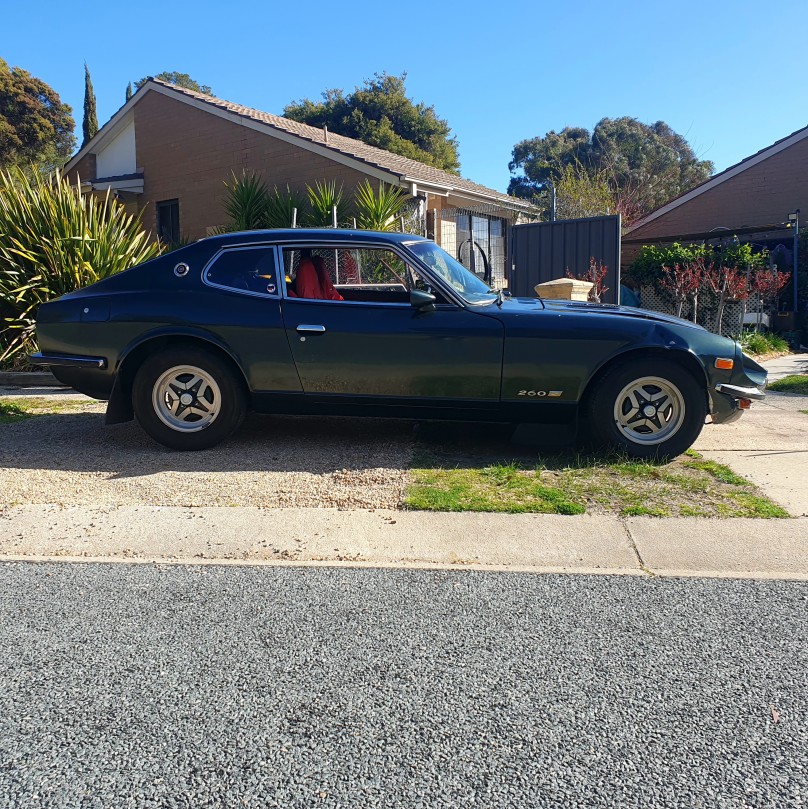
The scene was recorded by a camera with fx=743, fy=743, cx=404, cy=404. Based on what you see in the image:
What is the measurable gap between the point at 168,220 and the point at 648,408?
53.1 feet

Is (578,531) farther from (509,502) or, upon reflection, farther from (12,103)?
(12,103)

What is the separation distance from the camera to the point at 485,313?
5191 millimetres

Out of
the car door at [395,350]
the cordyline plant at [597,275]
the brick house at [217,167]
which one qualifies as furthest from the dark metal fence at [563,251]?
the car door at [395,350]

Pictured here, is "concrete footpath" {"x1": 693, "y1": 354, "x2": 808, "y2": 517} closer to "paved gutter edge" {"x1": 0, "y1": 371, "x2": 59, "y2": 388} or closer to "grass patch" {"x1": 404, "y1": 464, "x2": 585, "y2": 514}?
"grass patch" {"x1": 404, "y1": 464, "x2": 585, "y2": 514}

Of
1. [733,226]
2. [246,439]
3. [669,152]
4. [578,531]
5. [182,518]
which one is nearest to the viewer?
[578,531]

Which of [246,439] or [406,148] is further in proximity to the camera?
→ [406,148]

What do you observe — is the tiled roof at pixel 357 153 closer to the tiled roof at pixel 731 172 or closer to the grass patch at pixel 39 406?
the tiled roof at pixel 731 172

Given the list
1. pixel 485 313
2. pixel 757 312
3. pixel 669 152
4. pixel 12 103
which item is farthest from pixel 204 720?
pixel 669 152

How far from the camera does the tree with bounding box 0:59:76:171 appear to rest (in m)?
34.2

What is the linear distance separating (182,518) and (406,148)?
3831cm

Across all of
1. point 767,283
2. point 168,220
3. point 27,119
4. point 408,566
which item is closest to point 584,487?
point 408,566

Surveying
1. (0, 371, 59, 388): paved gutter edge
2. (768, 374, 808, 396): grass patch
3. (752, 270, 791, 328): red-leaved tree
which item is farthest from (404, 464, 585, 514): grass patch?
(752, 270, 791, 328): red-leaved tree

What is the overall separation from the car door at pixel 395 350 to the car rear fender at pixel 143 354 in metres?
0.53

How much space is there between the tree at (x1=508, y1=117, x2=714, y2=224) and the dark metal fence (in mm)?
22114
